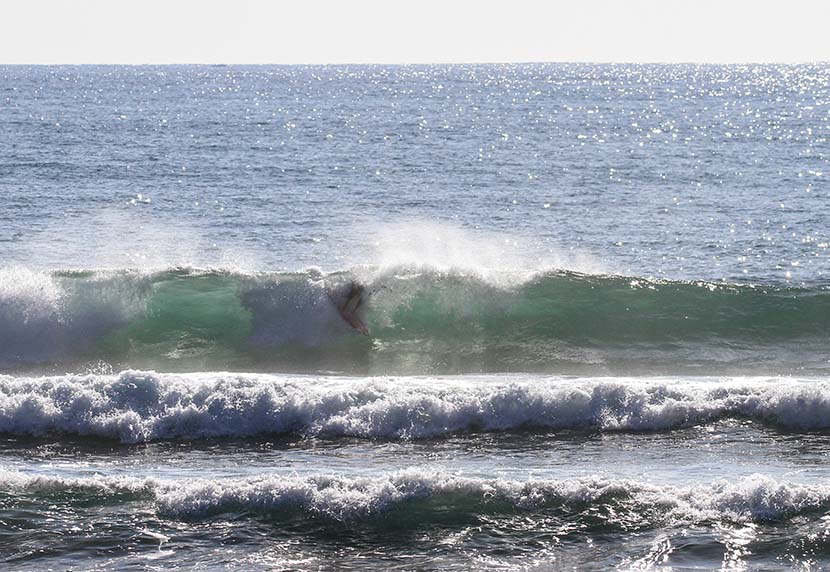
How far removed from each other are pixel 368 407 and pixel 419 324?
6875 mm

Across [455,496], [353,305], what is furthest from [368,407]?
[353,305]

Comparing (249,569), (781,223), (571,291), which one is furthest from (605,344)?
(781,223)

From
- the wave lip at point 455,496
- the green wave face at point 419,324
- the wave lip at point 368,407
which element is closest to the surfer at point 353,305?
the green wave face at point 419,324

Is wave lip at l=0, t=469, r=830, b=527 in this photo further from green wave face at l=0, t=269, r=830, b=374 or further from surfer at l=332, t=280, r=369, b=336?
surfer at l=332, t=280, r=369, b=336

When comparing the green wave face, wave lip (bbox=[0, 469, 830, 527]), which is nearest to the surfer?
the green wave face

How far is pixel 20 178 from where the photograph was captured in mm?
45312

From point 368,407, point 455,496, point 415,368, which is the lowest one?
point 455,496

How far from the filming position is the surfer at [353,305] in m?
22.7

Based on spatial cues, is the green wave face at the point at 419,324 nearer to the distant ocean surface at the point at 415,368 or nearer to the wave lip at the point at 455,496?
the distant ocean surface at the point at 415,368

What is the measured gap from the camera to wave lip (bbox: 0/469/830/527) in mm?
12281

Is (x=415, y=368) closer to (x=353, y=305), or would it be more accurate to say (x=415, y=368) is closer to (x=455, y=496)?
(x=353, y=305)

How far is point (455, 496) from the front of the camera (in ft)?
42.1

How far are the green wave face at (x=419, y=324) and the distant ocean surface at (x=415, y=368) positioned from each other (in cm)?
7

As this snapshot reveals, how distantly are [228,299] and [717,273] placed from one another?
39.3ft
